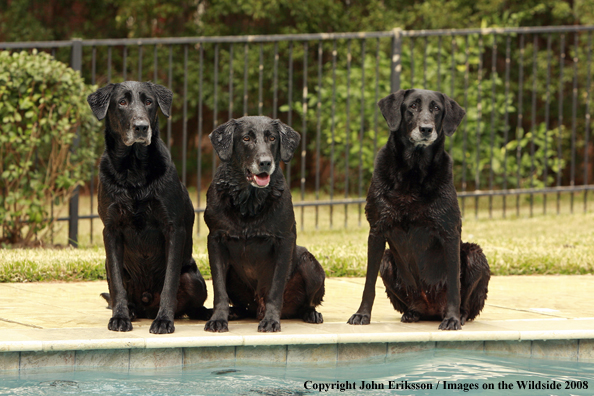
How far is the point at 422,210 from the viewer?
14.8 ft

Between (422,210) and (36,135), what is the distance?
15.3 feet

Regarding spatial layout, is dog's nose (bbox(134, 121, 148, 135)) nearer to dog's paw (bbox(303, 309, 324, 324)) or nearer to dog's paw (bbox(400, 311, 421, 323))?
dog's paw (bbox(303, 309, 324, 324))

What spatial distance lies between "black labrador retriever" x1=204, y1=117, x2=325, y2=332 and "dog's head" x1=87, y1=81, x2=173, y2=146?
39 centimetres

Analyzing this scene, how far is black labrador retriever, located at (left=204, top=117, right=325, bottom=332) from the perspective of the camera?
14.3ft

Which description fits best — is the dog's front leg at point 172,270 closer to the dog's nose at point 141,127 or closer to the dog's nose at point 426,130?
the dog's nose at point 141,127

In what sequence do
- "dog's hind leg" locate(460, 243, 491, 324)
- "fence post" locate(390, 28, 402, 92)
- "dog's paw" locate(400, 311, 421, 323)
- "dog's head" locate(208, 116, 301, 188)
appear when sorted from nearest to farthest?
"dog's head" locate(208, 116, 301, 188) → "dog's hind leg" locate(460, 243, 491, 324) → "dog's paw" locate(400, 311, 421, 323) → "fence post" locate(390, 28, 402, 92)

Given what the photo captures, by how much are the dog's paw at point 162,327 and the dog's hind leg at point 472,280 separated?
1.77 m

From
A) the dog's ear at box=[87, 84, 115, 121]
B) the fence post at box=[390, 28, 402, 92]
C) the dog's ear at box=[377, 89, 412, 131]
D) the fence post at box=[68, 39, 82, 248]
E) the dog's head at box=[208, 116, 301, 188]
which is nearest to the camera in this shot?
the dog's head at box=[208, 116, 301, 188]

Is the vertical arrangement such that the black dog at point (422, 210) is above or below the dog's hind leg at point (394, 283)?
above

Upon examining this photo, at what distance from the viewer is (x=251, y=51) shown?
1652cm

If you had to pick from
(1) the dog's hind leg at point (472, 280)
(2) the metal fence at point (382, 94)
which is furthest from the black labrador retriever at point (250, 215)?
(2) the metal fence at point (382, 94)

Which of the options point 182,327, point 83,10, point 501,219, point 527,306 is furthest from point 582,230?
point 83,10

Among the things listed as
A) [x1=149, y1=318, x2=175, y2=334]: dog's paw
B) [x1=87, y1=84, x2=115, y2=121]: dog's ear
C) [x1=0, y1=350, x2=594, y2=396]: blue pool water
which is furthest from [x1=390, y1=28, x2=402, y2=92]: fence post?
[x1=149, y1=318, x2=175, y2=334]: dog's paw

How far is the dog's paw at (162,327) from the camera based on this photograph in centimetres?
419
